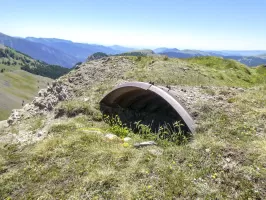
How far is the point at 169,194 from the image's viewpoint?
6871 millimetres

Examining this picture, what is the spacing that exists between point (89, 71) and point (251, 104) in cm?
1274

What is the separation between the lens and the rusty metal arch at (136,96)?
10.7 metres

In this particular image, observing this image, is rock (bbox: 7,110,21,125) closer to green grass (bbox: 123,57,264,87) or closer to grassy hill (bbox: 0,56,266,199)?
grassy hill (bbox: 0,56,266,199)

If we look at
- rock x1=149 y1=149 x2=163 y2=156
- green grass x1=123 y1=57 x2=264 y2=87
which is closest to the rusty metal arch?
rock x1=149 y1=149 x2=163 y2=156

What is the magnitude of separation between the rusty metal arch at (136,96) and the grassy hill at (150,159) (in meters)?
0.49

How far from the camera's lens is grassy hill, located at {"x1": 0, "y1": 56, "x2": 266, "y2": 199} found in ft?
23.1

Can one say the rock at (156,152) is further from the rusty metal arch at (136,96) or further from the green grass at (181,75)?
the green grass at (181,75)

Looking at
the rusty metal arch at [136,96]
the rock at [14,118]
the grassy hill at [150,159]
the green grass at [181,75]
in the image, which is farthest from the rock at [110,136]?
the rock at [14,118]

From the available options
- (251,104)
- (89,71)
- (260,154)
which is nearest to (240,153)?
(260,154)

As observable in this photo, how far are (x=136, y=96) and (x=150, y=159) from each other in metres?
7.05

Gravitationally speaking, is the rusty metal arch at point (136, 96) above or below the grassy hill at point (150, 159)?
above

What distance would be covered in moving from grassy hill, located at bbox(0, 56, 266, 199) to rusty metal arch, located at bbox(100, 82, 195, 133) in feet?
1.62

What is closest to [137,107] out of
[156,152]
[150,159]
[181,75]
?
[181,75]

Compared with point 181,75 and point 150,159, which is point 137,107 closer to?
point 181,75
